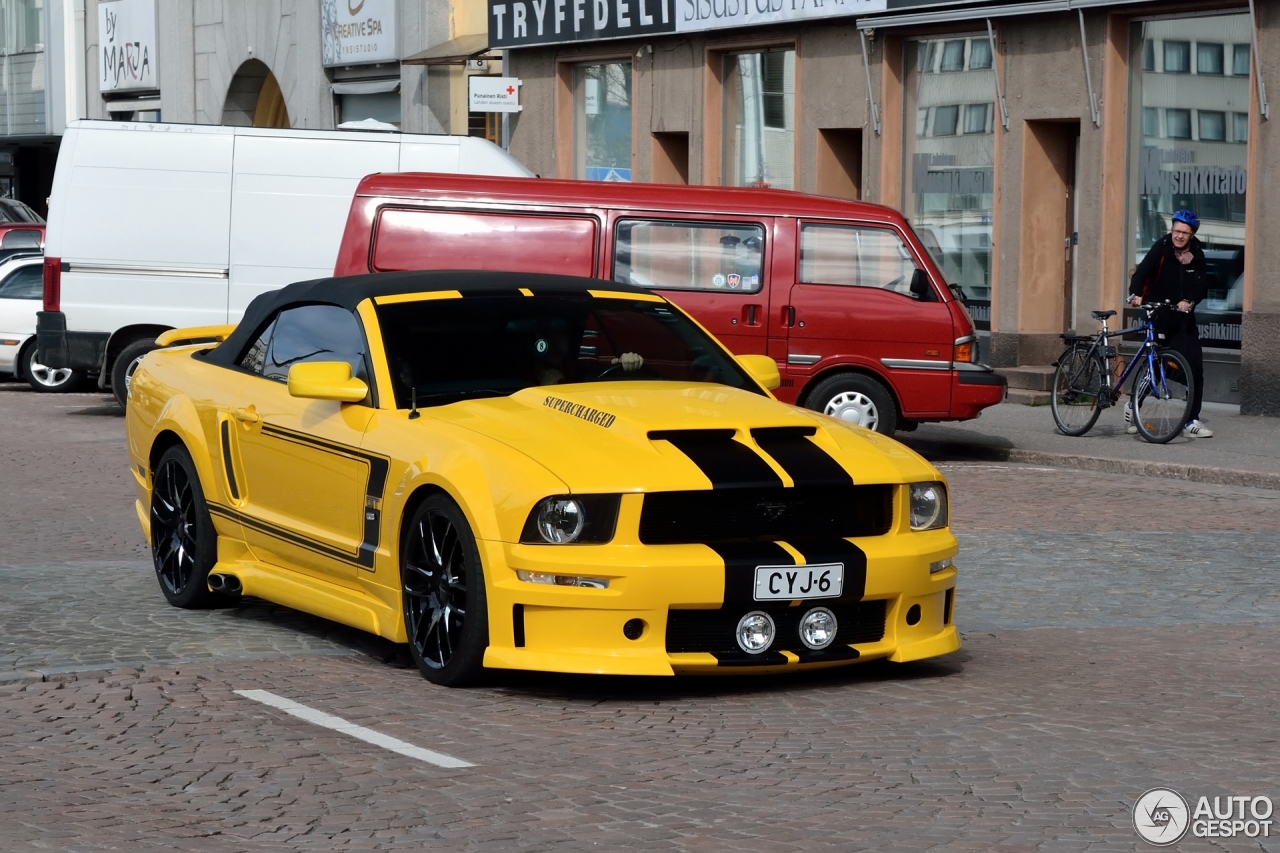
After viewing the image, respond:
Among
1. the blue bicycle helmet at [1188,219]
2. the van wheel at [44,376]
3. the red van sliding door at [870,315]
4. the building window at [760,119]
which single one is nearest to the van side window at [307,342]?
the red van sliding door at [870,315]

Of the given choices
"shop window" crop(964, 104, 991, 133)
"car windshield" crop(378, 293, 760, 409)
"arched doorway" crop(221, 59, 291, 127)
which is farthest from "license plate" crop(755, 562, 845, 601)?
"arched doorway" crop(221, 59, 291, 127)

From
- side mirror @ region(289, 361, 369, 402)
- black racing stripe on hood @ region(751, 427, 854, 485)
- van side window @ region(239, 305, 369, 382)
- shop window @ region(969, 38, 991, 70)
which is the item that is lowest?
black racing stripe on hood @ region(751, 427, 854, 485)

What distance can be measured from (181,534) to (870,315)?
7.54 metres

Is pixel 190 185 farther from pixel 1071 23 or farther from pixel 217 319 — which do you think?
pixel 1071 23

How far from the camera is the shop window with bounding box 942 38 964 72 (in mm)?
21875

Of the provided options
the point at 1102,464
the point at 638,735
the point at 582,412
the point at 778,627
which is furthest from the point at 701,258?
the point at 638,735

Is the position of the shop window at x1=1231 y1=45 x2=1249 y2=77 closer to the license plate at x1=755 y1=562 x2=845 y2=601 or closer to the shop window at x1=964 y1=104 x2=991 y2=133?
the shop window at x1=964 y1=104 x2=991 y2=133

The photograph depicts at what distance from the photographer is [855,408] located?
1530 cm

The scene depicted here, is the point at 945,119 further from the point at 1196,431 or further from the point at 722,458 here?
the point at 722,458

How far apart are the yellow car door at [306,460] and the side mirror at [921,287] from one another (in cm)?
754

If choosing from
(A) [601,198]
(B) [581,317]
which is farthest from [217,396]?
(A) [601,198]

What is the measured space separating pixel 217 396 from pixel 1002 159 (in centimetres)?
1406

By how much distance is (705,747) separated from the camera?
20.5ft

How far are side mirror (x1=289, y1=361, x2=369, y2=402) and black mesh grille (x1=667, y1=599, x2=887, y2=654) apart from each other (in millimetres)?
1645
